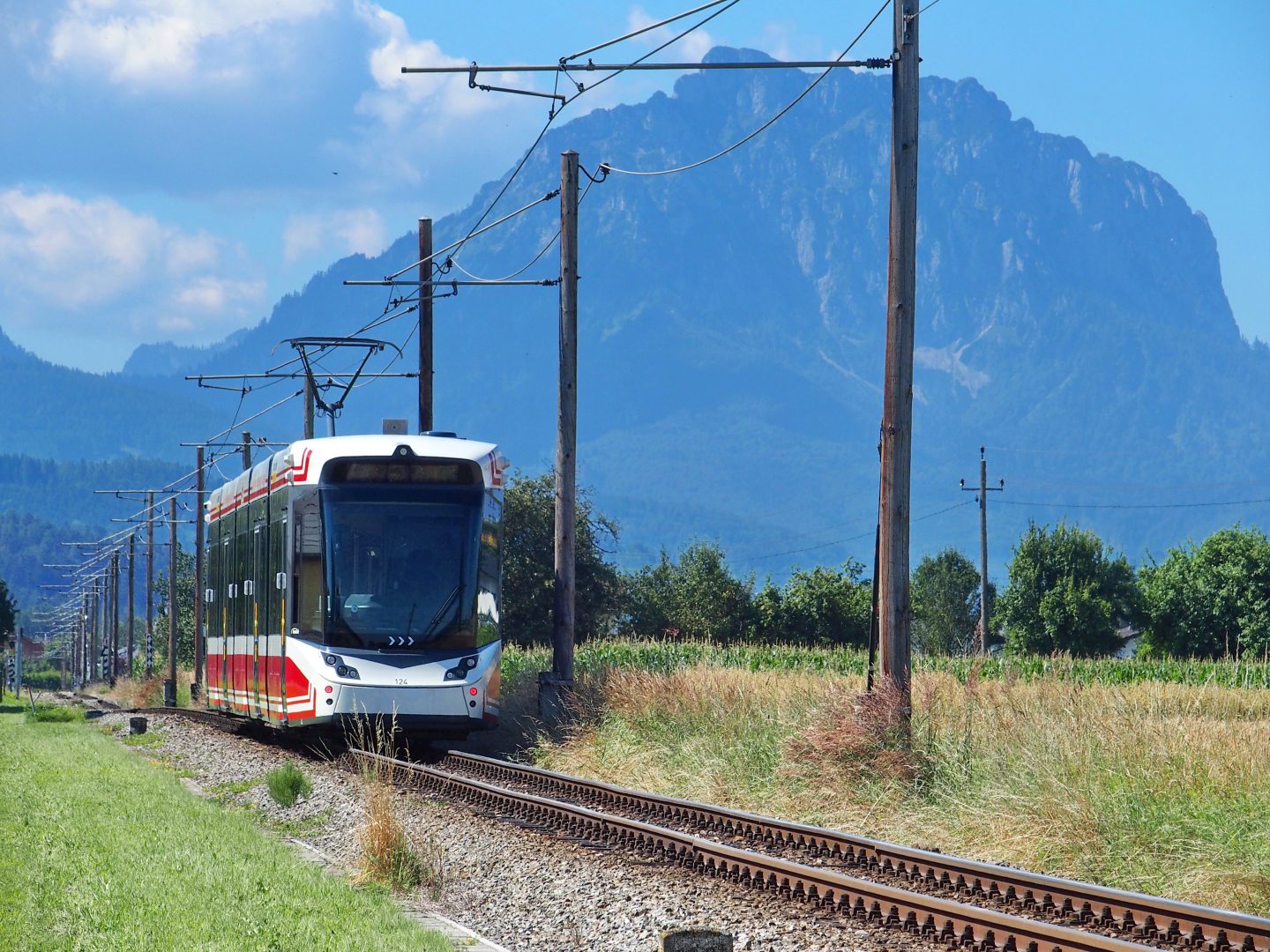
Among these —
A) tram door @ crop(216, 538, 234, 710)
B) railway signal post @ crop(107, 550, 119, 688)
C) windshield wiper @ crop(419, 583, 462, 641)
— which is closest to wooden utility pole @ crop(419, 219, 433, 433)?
tram door @ crop(216, 538, 234, 710)

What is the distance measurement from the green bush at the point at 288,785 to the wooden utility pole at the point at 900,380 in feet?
19.3

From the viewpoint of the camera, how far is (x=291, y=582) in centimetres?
1975

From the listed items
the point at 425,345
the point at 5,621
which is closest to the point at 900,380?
the point at 425,345

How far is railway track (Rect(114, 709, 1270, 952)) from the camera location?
28.7ft

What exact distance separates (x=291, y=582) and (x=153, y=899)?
9965 mm

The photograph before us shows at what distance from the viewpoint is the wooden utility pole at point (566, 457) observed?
24406mm

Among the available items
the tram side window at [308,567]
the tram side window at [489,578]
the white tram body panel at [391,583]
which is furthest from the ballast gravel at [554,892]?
the tram side window at [489,578]

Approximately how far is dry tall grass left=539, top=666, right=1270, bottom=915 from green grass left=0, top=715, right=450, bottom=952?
4.60 m

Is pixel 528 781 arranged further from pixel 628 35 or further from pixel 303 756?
pixel 628 35

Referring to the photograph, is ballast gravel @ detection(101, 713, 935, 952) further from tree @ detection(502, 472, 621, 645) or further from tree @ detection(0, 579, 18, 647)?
tree @ detection(0, 579, 18, 647)

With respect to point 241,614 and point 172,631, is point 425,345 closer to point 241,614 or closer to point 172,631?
point 241,614

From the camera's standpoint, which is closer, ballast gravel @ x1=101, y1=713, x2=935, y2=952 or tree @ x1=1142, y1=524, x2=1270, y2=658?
ballast gravel @ x1=101, y1=713, x2=935, y2=952

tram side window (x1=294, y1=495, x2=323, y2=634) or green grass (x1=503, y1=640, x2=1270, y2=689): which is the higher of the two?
tram side window (x1=294, y1=495, x2=323, y2=634)

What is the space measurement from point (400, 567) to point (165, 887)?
920 cm
